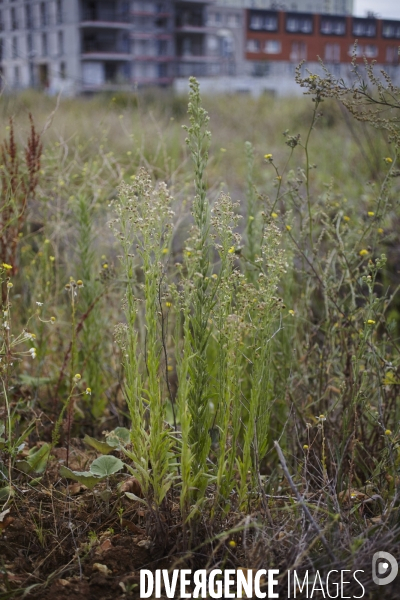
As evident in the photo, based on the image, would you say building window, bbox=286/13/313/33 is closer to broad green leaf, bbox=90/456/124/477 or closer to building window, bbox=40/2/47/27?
building window, bbox=40/2/47/27

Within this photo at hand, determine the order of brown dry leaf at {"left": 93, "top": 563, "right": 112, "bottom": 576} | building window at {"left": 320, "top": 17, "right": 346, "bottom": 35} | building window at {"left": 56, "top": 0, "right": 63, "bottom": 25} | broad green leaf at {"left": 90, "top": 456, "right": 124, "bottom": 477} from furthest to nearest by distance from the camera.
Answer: building window at {"left": 56, "top": 0, "right": 63, "bottom": 25}, building window at {"left": 320, "top": 17, "right": 346, "bottom": 35}, broad green leaf at {"left": 90, "top": 456, "right": 124, "bottom": 477}, brown dry leaf at {"left": 93, "top": 563, "right": 112, "bottom": 576}

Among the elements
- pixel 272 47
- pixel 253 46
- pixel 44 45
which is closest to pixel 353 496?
pixel 44 45

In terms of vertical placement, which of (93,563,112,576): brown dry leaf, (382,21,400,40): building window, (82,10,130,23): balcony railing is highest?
(82,10,130,23): balcony railing

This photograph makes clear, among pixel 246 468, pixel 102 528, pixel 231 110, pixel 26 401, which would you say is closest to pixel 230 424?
pixel 246 468

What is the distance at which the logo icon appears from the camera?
1767mm

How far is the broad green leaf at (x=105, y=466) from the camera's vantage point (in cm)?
225

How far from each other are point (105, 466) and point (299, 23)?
27424 mm

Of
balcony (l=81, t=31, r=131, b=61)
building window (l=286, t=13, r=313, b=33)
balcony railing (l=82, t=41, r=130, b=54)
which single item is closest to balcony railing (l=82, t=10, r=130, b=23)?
balcony (l=81, t=31, r=131, b=61)

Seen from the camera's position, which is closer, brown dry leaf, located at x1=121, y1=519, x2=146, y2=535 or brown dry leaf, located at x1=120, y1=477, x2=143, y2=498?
brown dry leaf, located at x1=121, y1=519, x2=146, y2=535

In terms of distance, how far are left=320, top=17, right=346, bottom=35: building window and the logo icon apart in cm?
1674

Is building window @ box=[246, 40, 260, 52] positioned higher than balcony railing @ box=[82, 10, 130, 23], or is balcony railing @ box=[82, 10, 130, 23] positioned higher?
balcony railing @ box=[82, 10, 130, 23]

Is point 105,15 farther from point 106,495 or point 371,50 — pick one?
point 106,495

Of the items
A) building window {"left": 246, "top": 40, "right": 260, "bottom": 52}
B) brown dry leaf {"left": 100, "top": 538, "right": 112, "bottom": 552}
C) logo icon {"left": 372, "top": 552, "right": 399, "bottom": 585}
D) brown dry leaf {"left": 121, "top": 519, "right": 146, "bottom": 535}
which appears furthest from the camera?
building window {"left": 246, "top": 40, "right": 260, "bottom": 52}

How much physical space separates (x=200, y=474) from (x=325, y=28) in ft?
61.5
